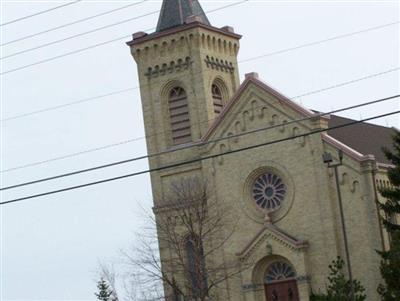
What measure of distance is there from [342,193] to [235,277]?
7233mm

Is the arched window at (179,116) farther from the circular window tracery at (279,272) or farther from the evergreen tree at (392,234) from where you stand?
the evergreen tree at (392,234)

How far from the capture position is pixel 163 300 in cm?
5838

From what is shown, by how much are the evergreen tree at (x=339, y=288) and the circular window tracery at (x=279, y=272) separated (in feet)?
12.1

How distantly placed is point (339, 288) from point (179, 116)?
18.5 meters

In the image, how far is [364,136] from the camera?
6350 centimetres

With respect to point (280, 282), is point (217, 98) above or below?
above

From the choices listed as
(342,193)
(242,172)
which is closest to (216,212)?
(242,172)

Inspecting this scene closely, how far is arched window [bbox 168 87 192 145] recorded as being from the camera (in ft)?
205

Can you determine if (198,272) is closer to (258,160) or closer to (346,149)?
(258,160)

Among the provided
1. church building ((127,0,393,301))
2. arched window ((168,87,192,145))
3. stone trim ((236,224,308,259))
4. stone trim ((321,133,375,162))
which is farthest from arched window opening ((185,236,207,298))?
stone trim ((321,133,375,162))

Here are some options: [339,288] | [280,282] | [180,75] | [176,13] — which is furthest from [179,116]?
[339,288]

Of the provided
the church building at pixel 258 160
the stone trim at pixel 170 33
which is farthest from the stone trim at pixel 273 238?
the stone trim at pixel 170 33

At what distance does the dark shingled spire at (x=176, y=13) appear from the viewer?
6319 centimetres

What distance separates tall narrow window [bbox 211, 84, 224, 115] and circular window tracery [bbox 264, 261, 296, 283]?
9.98 meters
